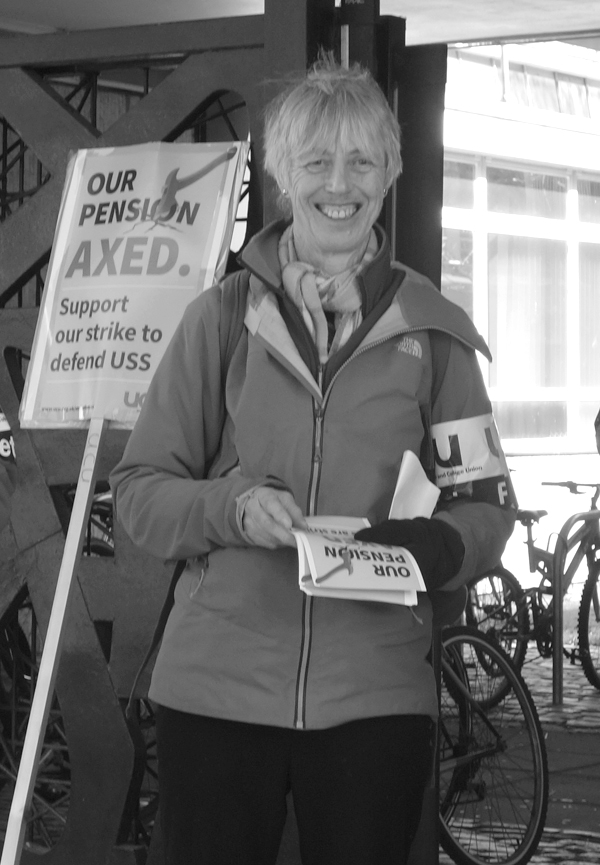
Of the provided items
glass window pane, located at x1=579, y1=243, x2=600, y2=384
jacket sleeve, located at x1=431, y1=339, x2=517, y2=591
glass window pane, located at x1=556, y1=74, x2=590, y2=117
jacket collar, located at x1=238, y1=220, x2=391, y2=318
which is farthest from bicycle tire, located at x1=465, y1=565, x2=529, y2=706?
glass window pane, located at x1=579, y1=243, x2=600, y2=384

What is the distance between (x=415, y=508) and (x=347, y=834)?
532mm

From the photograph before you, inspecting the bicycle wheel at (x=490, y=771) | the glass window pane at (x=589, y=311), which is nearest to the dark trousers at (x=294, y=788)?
the bicycle wheel at (x=490, y=771)

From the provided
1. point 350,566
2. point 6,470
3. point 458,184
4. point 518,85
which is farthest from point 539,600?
point 518,85

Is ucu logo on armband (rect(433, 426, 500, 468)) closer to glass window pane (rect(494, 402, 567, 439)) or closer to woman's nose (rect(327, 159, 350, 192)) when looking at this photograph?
woman's nose (rect(327, 159, 350, 192))

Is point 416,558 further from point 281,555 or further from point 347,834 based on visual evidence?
point 347,834

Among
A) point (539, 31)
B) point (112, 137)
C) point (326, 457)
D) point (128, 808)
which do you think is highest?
point (539, 31)

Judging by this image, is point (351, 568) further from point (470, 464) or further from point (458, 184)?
point (458, 184)

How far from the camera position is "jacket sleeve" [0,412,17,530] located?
3324mm

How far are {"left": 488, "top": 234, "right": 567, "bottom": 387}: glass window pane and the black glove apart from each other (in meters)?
15.4

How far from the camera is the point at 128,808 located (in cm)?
328

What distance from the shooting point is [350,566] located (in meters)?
1.92

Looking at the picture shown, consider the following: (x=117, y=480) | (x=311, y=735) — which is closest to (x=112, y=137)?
(x=117, y=480)

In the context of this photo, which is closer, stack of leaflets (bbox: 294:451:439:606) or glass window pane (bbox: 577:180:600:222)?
stack of leaflets (bbox: 294:451:439:606)

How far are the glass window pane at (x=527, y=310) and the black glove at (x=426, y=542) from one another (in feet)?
50.5
